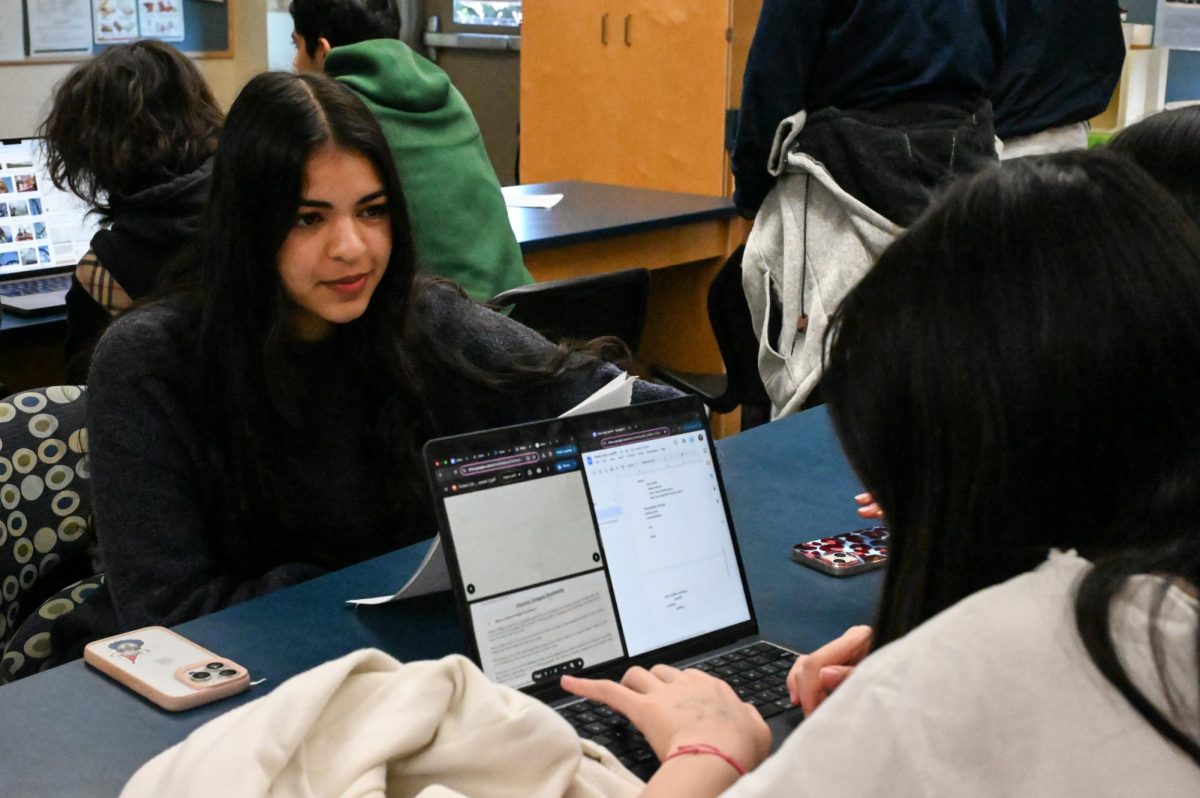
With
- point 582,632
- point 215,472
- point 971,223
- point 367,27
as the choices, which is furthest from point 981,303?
point 367,27

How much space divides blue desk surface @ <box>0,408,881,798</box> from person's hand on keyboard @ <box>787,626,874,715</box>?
134mm

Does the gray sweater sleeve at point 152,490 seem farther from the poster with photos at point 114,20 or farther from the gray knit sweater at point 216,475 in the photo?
the poster with photos at point 114,20

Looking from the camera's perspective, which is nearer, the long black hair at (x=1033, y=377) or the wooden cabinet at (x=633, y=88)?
the long black hair at (x=1033, y=377)

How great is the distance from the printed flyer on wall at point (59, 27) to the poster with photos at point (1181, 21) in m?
3.49

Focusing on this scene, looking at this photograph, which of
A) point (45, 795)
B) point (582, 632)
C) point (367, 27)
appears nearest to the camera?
point (45, 795)

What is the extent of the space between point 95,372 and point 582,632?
740mm

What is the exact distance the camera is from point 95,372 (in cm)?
161

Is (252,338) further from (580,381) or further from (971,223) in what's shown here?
(971,223)

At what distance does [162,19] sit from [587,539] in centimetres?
432

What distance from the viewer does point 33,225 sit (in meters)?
3.12

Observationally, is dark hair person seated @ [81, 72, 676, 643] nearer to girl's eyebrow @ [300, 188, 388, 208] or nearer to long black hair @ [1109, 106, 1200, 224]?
girl's eyebrow @ [300, 188, 388, 208]

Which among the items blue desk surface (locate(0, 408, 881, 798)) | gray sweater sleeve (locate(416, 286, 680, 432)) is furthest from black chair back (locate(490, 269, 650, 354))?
blue desk surface (locate(0, 408, 881, 798))

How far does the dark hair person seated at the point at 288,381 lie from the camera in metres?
1.58

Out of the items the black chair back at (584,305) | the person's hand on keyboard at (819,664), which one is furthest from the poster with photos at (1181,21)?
the person's hand on keyboard at (819,664)
